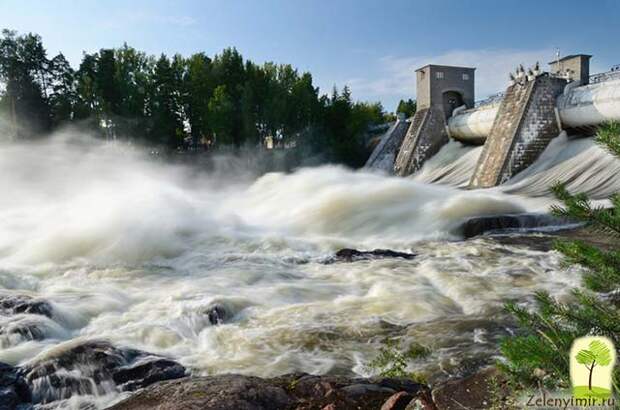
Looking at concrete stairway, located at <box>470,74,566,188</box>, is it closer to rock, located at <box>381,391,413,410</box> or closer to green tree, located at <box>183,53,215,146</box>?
rock, located at <box>381,391,413,410</box>

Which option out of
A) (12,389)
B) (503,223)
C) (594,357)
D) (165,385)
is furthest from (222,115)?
(594,357)

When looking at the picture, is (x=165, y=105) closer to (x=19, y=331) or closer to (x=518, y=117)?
(x=518, y=117)

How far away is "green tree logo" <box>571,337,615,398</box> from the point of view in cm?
200

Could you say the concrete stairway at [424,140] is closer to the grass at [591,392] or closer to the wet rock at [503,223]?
the wet rock at [503,223]

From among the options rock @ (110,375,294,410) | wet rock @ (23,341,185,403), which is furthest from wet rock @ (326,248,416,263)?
rock @ (110,375,294,410)

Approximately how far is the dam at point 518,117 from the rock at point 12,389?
19162 millimetres

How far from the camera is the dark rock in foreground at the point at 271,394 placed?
3.99 meters

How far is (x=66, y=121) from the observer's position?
39625mm

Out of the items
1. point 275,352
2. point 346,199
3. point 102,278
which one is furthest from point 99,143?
point 275,352

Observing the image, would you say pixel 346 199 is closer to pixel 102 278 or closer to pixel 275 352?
pixel 102 278

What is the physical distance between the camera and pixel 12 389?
5293mm

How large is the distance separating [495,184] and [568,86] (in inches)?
240

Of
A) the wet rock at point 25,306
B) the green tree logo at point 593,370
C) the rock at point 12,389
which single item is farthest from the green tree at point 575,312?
the wet rock at point 25,306

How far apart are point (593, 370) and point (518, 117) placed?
22.7 metres
